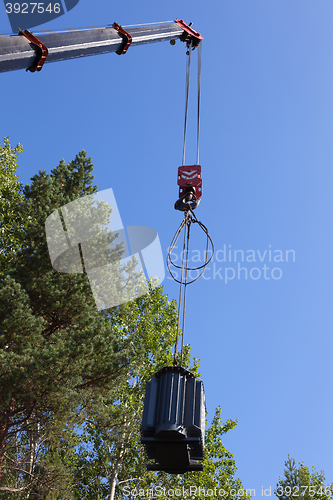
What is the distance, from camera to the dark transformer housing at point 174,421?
4.48m

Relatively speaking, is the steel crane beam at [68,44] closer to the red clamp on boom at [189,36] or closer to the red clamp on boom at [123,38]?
the red clamp on boom at [123,38]

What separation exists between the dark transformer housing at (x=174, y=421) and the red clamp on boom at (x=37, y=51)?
5631 mm

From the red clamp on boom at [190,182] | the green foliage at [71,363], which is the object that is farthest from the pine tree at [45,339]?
the red clamp on boom at [190,182]

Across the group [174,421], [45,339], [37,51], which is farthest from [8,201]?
[174,421]

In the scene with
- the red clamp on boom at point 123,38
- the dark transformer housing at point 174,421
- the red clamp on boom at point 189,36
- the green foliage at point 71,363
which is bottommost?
the dark transformer housing at point 174,421

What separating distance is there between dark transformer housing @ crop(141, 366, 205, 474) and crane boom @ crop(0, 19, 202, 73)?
216 inches

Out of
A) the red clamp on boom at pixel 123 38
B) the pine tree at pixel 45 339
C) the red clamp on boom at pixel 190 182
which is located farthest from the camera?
the pine tree at pixel 45 339

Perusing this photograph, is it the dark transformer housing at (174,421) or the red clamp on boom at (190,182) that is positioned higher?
the red clamp on boom at (190,182)

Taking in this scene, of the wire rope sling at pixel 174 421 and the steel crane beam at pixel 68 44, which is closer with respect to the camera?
the wire rope sling at pixel 174 421

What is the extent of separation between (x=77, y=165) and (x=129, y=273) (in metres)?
4.23

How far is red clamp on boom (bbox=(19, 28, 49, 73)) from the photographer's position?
7238 mm

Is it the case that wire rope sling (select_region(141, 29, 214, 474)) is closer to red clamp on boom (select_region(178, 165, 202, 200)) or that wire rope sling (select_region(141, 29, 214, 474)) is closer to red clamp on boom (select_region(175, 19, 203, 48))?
red clamp on boom (select_region(178, 165, 202, 200))

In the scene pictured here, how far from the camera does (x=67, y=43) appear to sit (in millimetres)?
8070

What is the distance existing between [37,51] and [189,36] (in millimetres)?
7377
